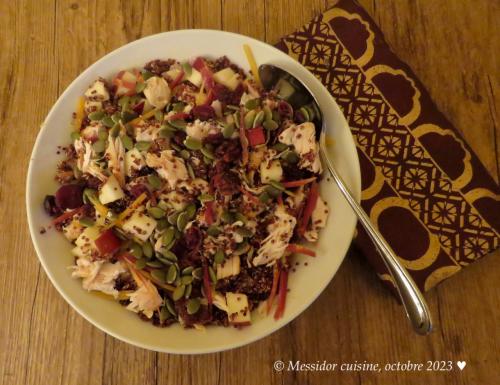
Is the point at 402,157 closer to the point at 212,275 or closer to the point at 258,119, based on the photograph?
the point at 258,119

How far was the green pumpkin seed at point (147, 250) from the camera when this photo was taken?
1139 mm

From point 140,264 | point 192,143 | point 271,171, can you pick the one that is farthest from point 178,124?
point 140,264

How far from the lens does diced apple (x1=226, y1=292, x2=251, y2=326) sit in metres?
1.10

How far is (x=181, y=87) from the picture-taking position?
1.26m

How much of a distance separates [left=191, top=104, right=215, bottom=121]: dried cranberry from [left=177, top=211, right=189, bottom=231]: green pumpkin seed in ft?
0.88

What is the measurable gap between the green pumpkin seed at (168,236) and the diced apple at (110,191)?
0.16 m

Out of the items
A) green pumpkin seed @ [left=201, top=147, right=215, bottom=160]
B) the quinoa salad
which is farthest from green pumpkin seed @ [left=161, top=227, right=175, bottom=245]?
green pumpkin seed @ [left=201, top=147, right=215, bottom=160]

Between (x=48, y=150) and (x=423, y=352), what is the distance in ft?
4.14

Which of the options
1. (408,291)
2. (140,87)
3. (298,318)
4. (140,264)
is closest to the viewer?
(408,291)

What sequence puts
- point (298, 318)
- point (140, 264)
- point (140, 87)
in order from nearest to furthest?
point (140, 264), point (140, 87), point (298, 318)

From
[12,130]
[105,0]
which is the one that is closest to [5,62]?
[12,130]

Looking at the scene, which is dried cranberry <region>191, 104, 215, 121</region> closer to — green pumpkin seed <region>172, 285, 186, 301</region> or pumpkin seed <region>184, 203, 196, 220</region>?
pumpkin seed <region>184, 203, 196, 220</region>

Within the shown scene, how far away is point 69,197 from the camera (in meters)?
1.17

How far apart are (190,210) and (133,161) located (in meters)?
0.21
